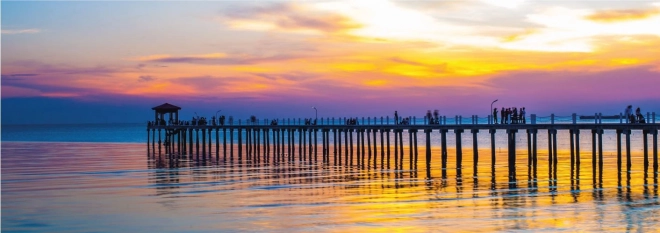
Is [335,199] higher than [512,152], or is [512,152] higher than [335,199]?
[512,152]

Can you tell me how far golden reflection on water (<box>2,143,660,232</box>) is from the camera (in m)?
19.6

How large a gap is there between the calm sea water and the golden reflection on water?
0.11ft

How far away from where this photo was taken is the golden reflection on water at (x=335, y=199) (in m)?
19.6

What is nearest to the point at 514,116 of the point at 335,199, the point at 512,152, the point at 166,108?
the point at 512,152

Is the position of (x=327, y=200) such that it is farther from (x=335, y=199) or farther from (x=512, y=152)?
(x=512, y=152)

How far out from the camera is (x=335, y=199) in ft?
79.7

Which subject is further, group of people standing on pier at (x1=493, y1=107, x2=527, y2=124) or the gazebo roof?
the gazebo roof

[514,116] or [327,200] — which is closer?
[327,200]

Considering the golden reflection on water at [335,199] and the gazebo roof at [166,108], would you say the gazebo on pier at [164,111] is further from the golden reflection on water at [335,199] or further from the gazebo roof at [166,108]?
the golden reflection on water at [335,199]

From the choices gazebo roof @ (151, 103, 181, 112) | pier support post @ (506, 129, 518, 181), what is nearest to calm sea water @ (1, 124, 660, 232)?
pier support post @ (506, 129, 518, 181)

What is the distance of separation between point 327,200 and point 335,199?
0.31m

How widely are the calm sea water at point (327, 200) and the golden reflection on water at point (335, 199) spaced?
0.03 meters

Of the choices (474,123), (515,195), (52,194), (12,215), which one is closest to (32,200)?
(52,194)

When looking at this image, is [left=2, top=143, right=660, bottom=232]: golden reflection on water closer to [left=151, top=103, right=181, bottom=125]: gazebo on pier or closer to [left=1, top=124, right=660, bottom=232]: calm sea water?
[left=1, top=124, right=660, bottom=232]: calm sea water
